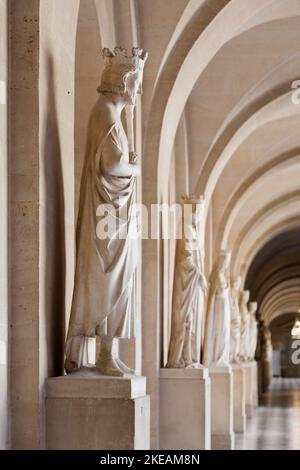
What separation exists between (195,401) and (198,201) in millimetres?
2487

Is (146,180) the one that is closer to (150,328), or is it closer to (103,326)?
(150,328)

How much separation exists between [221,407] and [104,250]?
9518 millimetres

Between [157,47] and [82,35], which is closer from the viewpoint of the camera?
[82,35]

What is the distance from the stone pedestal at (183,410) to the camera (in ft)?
37.3

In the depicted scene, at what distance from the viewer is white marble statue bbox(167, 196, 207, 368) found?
11852 millimetres

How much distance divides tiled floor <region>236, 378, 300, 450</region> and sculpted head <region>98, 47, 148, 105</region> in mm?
9988

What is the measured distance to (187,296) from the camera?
1184 cm

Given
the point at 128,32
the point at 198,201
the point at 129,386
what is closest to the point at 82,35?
the point at 128,32

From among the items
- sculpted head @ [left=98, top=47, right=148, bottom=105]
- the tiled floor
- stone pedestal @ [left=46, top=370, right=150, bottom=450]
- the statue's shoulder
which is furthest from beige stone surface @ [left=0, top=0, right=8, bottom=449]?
the tiled floor

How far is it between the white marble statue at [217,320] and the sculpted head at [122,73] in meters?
8.70

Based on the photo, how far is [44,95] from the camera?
661cm

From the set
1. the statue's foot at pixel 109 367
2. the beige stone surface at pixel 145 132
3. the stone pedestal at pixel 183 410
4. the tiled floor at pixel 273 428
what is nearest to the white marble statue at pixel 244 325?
the beige stone surface at pixel 145 132

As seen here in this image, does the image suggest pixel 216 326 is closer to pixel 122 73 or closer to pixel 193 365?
pixel 193 365

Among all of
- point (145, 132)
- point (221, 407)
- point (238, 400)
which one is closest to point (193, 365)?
point (145, 132)
